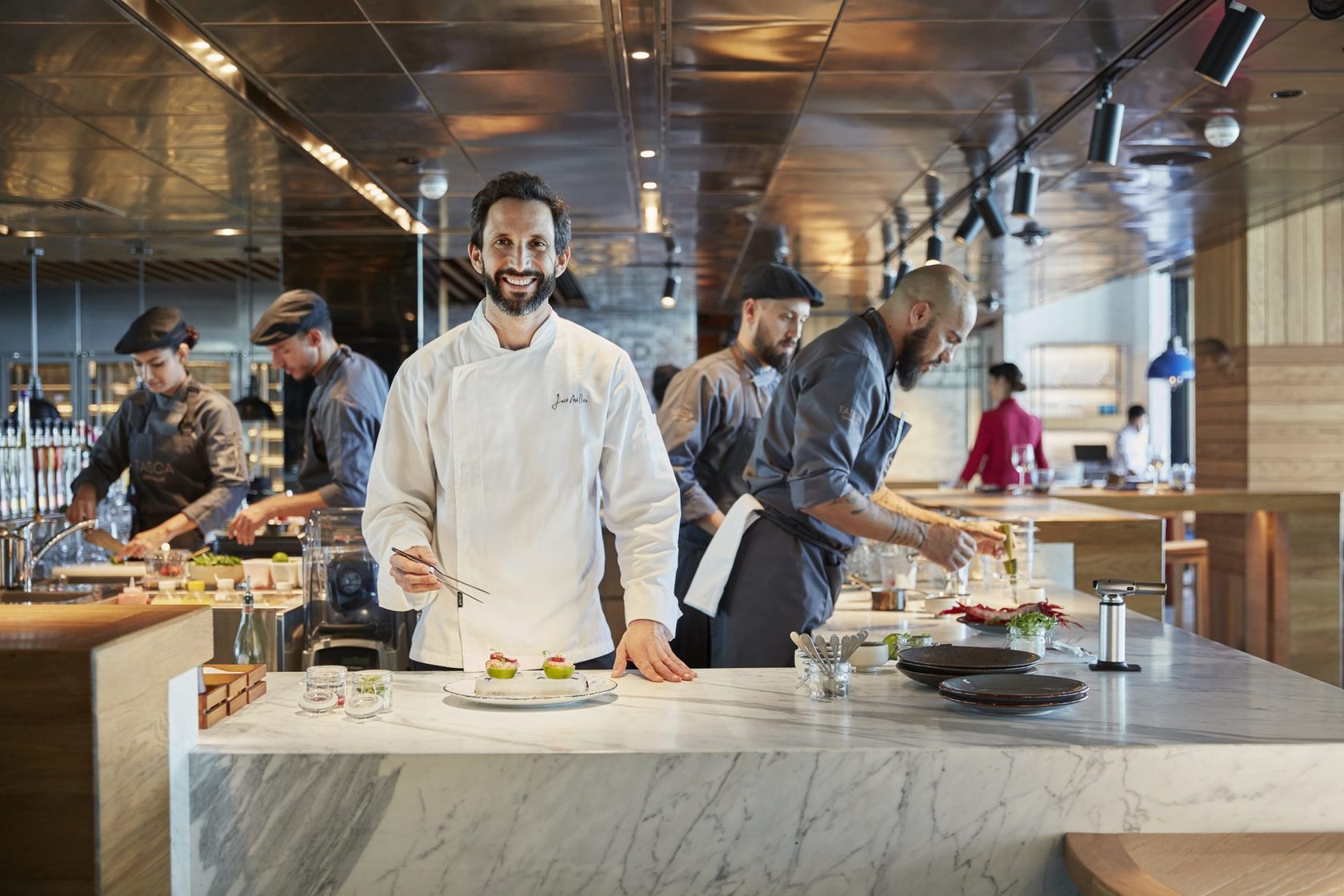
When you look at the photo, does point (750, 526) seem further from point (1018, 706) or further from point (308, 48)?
point (308, 48)

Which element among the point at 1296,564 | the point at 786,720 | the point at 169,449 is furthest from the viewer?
the point at 1296,564

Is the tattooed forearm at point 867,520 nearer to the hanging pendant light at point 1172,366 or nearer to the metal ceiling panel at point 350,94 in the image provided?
the metal ceiling panel at point 350,94

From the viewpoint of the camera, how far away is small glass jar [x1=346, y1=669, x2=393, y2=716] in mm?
2139

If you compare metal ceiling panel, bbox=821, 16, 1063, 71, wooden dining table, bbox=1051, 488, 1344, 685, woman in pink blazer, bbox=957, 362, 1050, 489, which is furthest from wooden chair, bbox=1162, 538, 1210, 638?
metal ceiling panel, bbox=821, 16, 1063, 71

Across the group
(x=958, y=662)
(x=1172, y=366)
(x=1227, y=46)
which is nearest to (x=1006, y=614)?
(x=958, y=662)

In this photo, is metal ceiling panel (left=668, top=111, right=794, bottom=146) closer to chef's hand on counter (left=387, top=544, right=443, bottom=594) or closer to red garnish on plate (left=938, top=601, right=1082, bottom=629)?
red garnish on plate (left=938, top=601, right=1082, bottom=629)

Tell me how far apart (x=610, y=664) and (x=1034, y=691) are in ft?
3.45

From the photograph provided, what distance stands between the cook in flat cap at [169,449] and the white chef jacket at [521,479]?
266 centimetres

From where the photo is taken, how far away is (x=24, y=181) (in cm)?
720

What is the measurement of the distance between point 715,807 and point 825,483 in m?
1.31

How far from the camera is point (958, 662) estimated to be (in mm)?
2354

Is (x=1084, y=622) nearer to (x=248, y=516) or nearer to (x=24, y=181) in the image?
(x=248, y=516)

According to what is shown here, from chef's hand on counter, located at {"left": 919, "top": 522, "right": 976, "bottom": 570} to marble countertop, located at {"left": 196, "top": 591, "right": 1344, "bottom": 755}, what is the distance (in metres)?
0.68

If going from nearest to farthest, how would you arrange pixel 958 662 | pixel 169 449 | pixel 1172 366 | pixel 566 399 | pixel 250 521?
pixel 958 662, pixel 566 399, pixel 250 521, pixel 169 449, pixel 1172 366
